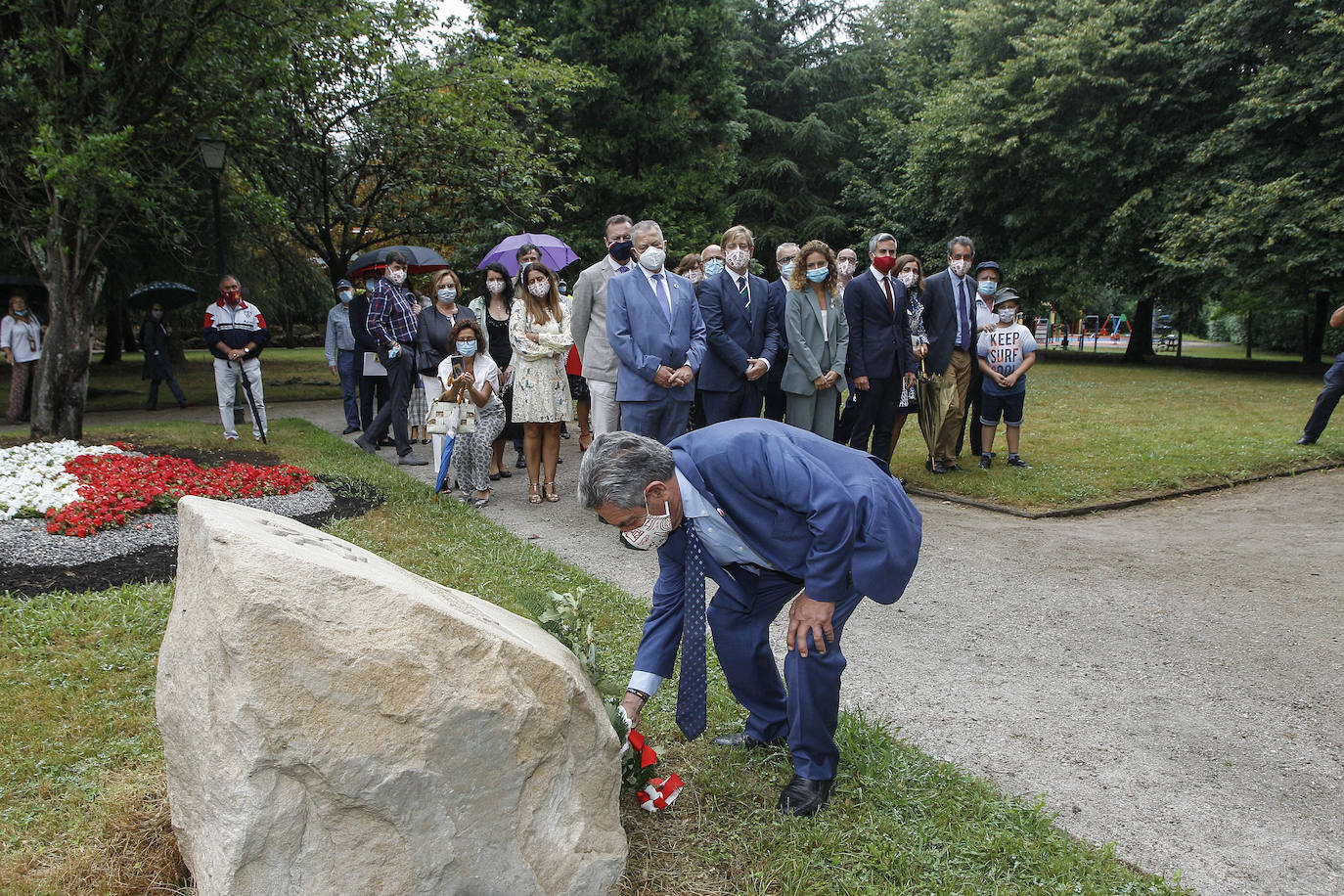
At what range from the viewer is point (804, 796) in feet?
10.8

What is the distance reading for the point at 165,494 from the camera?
24.3ft

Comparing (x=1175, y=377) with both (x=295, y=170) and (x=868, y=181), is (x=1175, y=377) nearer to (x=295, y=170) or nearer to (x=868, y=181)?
(x=868, y=181)

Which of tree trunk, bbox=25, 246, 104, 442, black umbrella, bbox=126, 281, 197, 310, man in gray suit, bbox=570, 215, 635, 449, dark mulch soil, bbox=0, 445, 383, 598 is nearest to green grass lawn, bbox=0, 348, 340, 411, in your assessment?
black umbrella, bbox=126, 281, 197, 310

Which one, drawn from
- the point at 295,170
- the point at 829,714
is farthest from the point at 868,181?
the point at 829,714

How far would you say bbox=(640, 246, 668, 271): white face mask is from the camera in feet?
22.4

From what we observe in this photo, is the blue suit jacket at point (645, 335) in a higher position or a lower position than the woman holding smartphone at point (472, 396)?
Result: higher

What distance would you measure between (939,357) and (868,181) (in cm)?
2414

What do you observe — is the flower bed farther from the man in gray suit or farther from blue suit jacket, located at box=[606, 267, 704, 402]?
blue suit jacket, located at box=[606, 267, 704, 402]

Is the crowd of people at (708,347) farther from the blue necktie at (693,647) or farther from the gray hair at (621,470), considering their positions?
the gray hair at (621,470)

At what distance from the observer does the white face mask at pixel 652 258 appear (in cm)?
683

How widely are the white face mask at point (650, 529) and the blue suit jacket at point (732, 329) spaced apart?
4.65m

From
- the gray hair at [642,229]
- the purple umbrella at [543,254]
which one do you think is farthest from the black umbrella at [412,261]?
the gray hair at [642,229]

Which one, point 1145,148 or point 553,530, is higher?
point 1145,148

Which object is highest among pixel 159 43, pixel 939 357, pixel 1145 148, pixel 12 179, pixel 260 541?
pixel 1145 148
